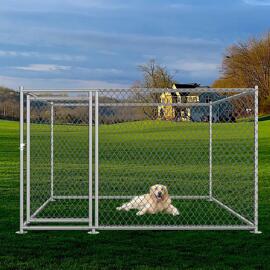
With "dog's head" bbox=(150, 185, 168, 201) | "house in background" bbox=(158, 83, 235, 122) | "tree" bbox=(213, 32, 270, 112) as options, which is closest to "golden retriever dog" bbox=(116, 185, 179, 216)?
"dog's head" bbox=(150, 185, 168, 201)

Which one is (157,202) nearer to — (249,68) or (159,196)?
(159,196)

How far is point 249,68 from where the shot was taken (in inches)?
3051

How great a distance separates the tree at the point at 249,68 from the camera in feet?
248

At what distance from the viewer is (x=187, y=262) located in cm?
661

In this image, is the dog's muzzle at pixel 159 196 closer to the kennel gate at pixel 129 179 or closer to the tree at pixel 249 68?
the kennel gate at pixel 129 179

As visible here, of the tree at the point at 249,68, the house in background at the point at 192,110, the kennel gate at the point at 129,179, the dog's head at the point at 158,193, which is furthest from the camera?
the tree at the point at 249,68

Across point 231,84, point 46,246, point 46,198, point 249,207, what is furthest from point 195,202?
point 231,84

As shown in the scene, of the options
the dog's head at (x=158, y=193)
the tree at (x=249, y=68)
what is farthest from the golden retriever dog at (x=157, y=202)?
the tree at (x=249, y=68)

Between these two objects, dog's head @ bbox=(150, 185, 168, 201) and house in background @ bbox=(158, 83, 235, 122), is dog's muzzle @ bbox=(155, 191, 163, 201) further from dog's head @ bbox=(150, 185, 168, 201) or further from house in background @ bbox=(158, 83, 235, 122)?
house in background @ bbox=(158, 83, 235, 122)

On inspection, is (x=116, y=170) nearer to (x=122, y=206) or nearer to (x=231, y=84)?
(x=122, y=206)

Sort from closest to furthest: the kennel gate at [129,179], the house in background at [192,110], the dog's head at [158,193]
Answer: the kennel gate at [129,179] < the dog's head at [158,193] < the house in background at [192,110]

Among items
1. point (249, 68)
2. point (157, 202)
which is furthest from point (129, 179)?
point (249, 68)

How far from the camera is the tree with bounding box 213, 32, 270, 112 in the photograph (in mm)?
75700

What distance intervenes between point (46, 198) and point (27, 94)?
4016 millimetres
